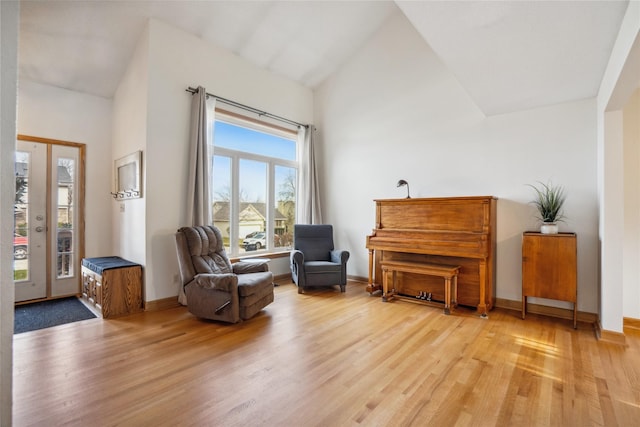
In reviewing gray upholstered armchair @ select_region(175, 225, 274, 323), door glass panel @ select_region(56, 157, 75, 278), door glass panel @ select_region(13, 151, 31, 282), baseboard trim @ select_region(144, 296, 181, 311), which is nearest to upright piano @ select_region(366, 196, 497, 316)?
gray upholstered armchair @ select_region(175, 225, 274, 323)

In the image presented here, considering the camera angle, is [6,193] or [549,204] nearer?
[6,193]

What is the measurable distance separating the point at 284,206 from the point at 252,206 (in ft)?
2.25

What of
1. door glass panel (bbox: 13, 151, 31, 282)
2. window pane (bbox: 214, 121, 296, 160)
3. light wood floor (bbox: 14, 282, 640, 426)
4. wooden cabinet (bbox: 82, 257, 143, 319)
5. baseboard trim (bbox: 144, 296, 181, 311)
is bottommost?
light wood floor (bbox: 14, 282, 640, 426)

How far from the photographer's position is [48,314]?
3.60 metres

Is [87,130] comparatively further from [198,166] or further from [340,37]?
[340,37]

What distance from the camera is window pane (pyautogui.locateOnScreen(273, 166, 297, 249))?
18.0 ft

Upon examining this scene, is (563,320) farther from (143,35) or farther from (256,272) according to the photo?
(143,35)

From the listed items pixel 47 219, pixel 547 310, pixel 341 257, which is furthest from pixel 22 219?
pixel 547 310

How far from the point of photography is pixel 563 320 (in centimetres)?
349

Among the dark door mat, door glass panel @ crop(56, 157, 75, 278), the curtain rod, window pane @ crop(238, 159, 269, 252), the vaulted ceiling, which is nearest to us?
the vaulted ceiling

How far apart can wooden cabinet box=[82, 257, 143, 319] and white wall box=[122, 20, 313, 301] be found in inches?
5.4

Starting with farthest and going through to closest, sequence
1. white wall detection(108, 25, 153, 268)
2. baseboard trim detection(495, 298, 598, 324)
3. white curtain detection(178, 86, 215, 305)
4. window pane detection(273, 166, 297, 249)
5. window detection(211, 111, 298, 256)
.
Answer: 1. window pane detection(273, 166, 297, 249)
2. window detection(211, 111, 298, 256)
3. white curtain detection(178, 86, 215, 305)
4. white wall detection(108, 25, 153, 268)
5. baseboard trim detection(495, 298, 598, 324)

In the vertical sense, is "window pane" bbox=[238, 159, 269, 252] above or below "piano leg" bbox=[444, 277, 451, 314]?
above

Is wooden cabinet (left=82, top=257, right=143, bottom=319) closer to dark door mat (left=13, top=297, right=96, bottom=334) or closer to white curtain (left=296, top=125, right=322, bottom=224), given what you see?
dark door mat (left=13, top=297, right=96, bottom=334)
